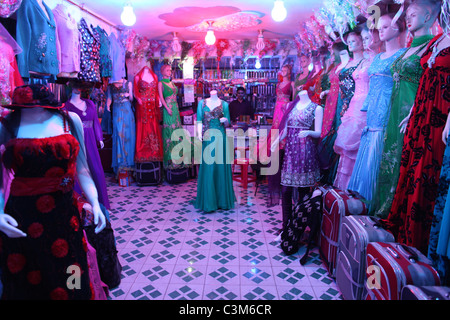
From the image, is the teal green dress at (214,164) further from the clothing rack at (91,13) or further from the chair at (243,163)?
the clothing rack at (91,13)

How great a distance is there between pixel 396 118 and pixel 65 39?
3.36m

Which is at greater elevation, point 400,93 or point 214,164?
point 400,93

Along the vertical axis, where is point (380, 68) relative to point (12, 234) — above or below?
above

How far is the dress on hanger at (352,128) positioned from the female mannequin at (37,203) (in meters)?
2.27

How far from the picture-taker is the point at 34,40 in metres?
2.90

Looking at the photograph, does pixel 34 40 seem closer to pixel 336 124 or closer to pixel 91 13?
pixel 91 13

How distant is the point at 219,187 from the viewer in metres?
4.26

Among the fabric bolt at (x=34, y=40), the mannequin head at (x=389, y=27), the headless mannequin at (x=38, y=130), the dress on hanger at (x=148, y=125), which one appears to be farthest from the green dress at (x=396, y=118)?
the dress on hanger at (x=148, y=125)

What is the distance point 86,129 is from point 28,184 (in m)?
2.30

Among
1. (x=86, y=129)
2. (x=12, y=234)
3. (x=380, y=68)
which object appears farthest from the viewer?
(x=86, y=129)

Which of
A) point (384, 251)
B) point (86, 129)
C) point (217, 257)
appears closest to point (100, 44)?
point (86, 129)

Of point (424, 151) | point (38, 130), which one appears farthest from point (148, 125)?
point (424, 151)

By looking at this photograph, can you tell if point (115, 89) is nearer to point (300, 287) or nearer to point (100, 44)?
point (100, 44)

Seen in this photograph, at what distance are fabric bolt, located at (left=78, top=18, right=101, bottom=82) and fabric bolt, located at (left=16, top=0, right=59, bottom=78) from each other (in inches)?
28.4
